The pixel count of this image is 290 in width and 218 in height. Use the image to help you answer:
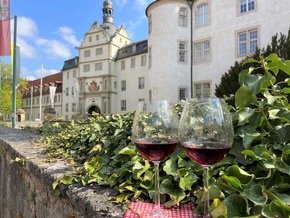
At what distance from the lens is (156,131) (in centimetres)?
119

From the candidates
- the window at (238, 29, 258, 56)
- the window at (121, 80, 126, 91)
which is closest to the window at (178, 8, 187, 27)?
the window at (238, 29, 258, 56)

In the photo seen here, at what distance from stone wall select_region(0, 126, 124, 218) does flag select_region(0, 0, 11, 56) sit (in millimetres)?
9152

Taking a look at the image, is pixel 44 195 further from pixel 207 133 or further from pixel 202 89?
pixel 202 89

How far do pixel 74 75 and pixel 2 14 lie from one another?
30629 millimetres

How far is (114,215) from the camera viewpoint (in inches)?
43.7

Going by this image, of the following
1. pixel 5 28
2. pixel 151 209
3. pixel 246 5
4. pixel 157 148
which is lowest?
pixel 151 209

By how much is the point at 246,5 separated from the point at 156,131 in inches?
742

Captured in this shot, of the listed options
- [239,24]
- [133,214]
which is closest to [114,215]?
[133,214]

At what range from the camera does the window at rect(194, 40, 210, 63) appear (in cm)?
1939

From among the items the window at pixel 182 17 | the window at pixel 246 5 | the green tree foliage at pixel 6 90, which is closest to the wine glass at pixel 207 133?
Answer: the window at pixel 246 5

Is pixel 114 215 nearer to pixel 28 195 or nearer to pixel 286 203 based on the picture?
pixel 286 203

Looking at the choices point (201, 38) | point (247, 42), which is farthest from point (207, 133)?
point (201, 38)

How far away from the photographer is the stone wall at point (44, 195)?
49.3 inches

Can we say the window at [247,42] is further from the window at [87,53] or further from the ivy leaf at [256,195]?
the window at [87,53]
